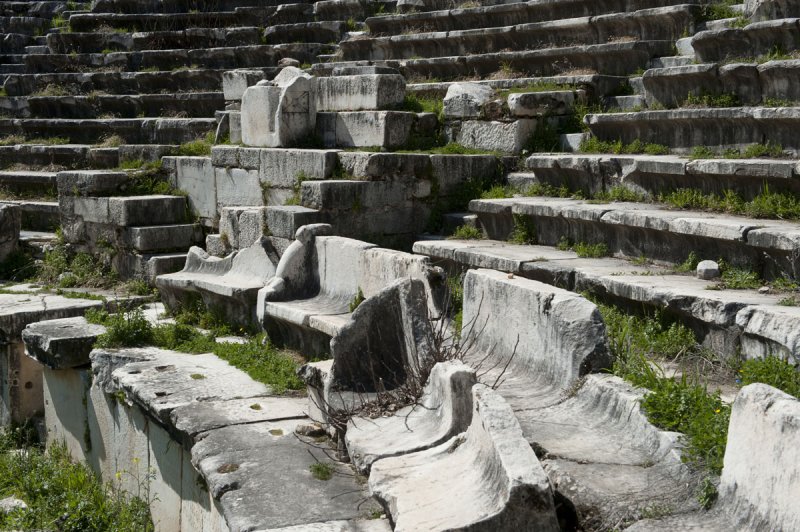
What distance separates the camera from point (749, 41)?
26.2 ft

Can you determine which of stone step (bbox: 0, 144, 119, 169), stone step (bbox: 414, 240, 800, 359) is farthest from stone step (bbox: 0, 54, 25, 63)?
stone step (bbox: 414, 240, 800, 359)

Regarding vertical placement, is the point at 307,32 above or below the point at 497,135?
above

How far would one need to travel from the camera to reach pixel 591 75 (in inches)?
354

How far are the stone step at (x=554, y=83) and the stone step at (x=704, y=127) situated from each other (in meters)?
0.69

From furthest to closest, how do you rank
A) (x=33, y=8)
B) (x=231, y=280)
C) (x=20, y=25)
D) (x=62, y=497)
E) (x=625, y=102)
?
(x=33, y=8) → (x=20, y=25) → (x=625, y=102) → (x=231, y=280) → (x=62, y=497)

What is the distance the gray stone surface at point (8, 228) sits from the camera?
10578 mm

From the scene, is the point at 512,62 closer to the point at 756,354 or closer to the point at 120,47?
the point at 756,354

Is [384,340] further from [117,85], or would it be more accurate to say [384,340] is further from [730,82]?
[117,85]

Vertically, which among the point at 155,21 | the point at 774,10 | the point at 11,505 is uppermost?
the point at 155,21

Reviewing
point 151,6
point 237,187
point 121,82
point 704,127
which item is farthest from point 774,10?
point 151,6

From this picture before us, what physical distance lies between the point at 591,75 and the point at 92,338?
5148mm

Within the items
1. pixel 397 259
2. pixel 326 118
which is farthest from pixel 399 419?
pixel 326 118

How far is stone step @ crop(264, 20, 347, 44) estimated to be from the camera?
581 inches

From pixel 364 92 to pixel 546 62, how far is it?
2.18 m
